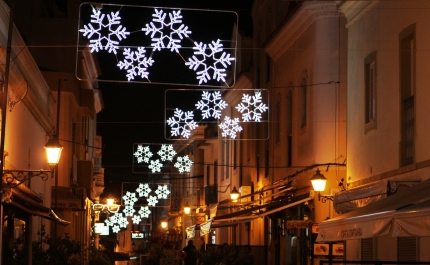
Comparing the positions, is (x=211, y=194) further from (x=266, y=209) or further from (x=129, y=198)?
(x=266, y=209)

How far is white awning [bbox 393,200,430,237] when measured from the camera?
11227mm

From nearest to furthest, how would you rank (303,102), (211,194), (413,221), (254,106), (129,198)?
1. (413,221)
2. (303,102)
3. (254,106)
4. (129,198)
5. (211,194)

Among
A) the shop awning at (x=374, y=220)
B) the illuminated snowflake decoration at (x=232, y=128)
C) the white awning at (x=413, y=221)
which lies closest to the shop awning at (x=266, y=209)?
the illuminated snowflake decoration at (x=232, y=128)

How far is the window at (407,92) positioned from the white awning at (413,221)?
211 inches

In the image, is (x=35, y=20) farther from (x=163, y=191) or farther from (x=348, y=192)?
(x=348, y=192)

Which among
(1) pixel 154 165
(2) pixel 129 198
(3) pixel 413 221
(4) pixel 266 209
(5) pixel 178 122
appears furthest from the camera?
(2) pixel 129 198

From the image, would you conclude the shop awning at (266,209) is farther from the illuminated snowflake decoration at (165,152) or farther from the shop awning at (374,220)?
the shop awning at (374,220)

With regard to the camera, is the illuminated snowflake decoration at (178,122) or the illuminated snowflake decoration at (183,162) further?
the illuminated snowflake decoration at (183,162)

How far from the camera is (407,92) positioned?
17.9m

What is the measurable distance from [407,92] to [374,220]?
574cm

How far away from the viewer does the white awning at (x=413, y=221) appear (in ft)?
36.8

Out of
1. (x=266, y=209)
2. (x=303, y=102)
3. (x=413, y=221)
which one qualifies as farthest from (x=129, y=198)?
(x=413, y=221)

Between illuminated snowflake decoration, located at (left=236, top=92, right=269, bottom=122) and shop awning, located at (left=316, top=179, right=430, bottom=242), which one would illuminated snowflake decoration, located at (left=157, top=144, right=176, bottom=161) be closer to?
illuminated snowflake decoration, located at (left=236, top=92, right=269, bottom=122)

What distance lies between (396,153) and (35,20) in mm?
26844
